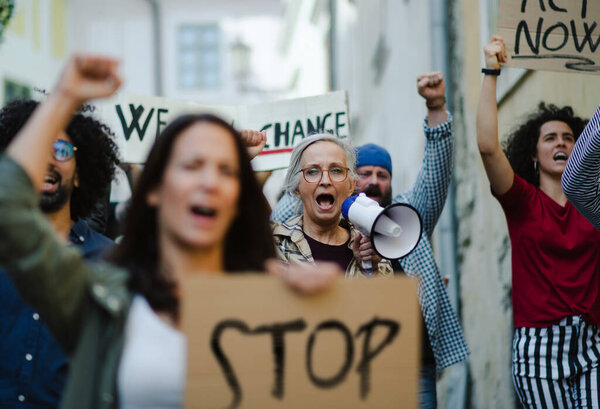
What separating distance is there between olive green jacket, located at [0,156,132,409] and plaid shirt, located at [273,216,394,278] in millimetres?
1560

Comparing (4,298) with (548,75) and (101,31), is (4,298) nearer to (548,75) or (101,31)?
(548,75)

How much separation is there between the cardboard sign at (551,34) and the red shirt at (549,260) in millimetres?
582

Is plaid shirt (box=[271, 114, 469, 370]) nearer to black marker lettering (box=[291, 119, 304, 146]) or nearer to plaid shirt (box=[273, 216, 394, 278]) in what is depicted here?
plaid shirt (box=[273, 216, 394, 278])

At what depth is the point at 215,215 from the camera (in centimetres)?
213

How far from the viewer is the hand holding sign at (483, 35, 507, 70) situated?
3.78 m

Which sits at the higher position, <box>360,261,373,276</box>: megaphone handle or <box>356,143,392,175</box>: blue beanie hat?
<box>356,143,392,175</box>: blue beanie hat

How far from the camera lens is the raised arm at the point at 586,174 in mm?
3242

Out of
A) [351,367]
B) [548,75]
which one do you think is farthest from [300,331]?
[548,75]

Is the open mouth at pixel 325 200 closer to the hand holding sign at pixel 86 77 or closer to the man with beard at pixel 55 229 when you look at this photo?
the man with beard at pixel 55 229

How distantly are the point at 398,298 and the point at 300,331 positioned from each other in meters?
0.25

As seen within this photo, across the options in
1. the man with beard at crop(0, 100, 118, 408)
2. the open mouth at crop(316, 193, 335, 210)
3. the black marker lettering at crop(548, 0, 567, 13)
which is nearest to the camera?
the man with beard at crop(0, 100, 118, 408)

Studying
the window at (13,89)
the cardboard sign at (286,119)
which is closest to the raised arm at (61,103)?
the cardboard sign at (286,119)

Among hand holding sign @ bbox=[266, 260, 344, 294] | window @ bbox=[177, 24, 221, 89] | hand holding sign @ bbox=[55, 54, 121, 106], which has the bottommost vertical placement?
hand holding sign @ bbox=[266, 260, 344, 294]

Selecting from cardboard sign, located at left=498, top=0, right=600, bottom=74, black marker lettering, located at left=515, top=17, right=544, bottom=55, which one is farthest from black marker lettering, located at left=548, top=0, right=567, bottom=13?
black marker lettering, located at left=515, top=17, right=544, bottom=55
